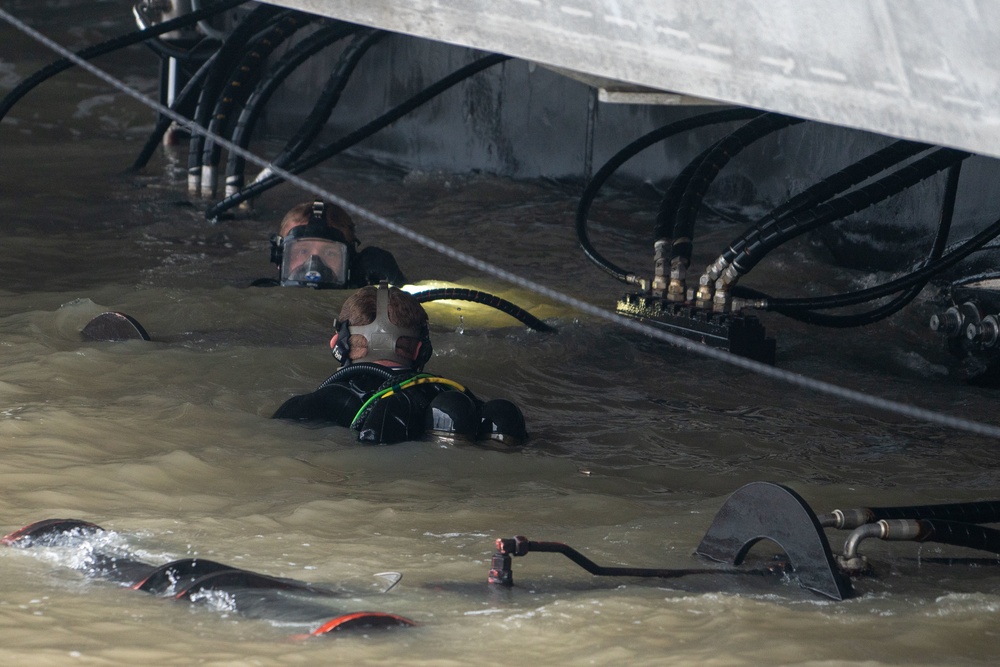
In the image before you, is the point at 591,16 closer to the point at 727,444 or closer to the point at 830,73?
the point at 830,73

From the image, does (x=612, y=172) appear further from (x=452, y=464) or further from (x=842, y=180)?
(x=452, y=464)

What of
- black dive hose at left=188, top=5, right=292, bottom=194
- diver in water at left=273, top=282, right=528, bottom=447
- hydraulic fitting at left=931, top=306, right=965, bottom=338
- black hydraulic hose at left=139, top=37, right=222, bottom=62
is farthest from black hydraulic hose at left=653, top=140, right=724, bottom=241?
black hydraulic hose at left=139, top=37, right=222, bottom=62

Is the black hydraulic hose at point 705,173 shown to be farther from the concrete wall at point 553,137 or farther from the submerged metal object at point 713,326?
the concrete wall at point 553,137

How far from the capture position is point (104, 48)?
10.1 m

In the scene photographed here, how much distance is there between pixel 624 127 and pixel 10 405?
801 centimetres

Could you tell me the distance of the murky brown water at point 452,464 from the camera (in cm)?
286

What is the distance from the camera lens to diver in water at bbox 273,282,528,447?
5.08m

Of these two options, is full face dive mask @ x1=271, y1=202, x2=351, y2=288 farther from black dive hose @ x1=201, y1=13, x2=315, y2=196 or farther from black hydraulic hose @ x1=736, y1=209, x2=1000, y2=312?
black dive hose @ x1=201, y1=13, x2=315, y2=196

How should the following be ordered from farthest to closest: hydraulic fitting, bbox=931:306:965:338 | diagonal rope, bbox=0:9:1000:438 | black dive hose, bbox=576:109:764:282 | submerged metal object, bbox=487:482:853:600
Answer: black dive hose, bbox=576:109:764:282 < hydraulic fitting, bbox=931:306:965:338 < submerged metal object, bbox=487:482:853:600 < diagonal rope, bbox=0:9:1000:438

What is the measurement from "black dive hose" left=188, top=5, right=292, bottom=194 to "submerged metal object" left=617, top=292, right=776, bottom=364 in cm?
508

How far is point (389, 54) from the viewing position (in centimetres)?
1403

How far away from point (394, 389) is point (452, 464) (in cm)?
45

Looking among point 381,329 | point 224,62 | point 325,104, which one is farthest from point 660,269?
point 224,62

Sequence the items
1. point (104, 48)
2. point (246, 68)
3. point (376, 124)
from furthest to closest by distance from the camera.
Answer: point (246, 68)
point (104, 48)
point (376, 124)
